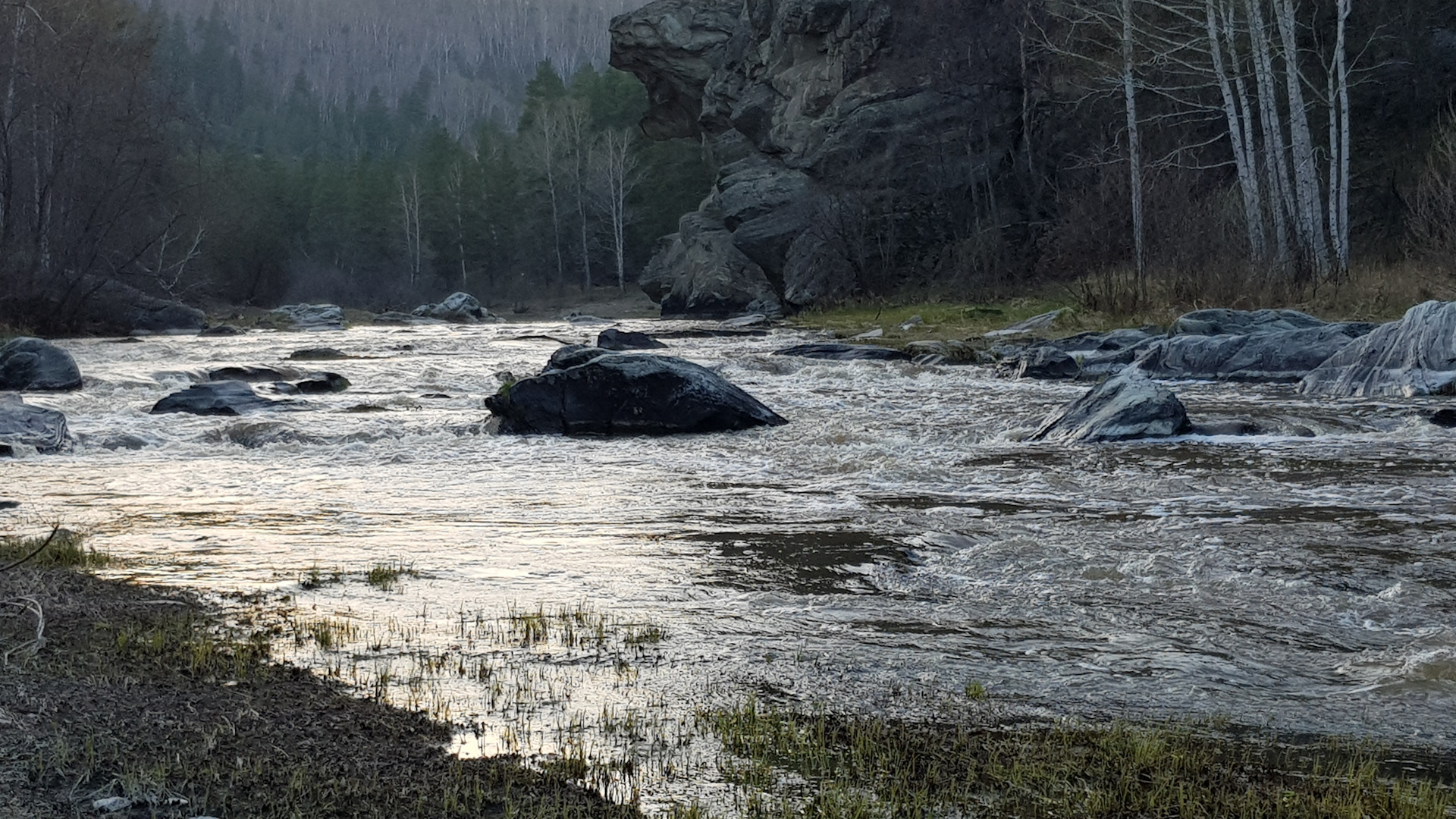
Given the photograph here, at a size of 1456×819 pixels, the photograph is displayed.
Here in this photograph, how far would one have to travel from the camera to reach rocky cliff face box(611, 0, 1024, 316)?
34.9 meters

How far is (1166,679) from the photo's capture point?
4141 millimetres

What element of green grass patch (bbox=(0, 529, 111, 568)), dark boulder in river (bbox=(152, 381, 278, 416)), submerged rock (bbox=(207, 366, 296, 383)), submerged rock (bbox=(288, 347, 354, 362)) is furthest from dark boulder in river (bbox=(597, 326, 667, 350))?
green grass patch (bbox=(0, 529, 111, 568))

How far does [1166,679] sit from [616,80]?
238 feet

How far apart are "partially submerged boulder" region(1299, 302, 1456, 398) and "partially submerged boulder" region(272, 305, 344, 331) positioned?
31.2 meters

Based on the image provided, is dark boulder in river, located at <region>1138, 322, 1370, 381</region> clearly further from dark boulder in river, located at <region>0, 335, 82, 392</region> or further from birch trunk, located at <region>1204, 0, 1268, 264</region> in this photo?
dark boulder in river, located at <region>0, 335, 82, 392</region>

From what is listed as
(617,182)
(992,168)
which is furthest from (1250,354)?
(617,182)

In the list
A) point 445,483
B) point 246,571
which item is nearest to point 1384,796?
point 246,571

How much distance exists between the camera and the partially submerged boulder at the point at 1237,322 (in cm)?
1641

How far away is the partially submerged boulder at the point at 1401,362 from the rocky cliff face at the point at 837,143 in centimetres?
2164

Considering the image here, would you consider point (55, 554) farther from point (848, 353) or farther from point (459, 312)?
point (459, 312)

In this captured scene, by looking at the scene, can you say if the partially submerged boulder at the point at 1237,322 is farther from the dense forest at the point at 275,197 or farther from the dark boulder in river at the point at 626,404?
the dense forest at the point at 275,197

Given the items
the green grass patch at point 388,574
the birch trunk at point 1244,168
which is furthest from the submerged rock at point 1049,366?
the green grass patch at point 388,574

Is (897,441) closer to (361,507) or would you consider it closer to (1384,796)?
(361,507)

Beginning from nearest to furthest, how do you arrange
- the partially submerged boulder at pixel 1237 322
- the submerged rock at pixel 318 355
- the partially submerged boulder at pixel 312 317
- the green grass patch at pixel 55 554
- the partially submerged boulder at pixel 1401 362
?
the green grass patch at pixel 55 554
the partially submerged boulder at pixel 1401 362
the partially submerged boulder at pixel 1237 322
the submerged rock at pixel 318 355
the partially submerged boulder at pixel 312 317
